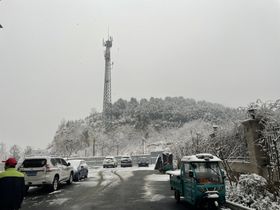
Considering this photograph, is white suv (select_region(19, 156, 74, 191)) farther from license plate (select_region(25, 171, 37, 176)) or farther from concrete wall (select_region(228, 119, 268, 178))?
concrete wall (select_region(228, 119, 268, 178))

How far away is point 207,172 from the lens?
438 inches

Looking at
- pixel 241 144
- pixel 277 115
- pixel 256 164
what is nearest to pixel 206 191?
pixel 256 164

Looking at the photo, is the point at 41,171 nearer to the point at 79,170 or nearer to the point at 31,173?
the point at 31,173

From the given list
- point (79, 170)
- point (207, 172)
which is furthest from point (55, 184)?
point (207, 172)

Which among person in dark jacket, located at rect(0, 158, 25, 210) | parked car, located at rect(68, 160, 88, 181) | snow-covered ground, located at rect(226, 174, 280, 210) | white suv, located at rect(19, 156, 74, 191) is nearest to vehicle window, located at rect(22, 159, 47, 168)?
white suv, located at rect(19, 156, 74, 191)

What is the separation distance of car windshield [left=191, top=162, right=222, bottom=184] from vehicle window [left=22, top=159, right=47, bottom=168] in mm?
9071

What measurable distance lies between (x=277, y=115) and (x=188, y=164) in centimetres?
513

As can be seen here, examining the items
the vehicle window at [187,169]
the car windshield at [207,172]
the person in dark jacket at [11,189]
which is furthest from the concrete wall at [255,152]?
the person in dark jacket at [11,189]

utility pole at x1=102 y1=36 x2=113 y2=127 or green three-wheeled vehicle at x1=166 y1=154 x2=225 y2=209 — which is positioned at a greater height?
utility pole at x1=102 y1=36 x2=113 y2=127

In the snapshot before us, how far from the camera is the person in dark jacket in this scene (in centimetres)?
628

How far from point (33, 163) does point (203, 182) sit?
32.6ft

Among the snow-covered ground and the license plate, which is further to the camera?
the license plate

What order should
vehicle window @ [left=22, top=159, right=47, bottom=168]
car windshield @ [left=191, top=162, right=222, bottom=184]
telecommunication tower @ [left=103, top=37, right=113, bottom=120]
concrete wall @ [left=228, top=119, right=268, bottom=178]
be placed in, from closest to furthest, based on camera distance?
car windshield @ [left=191, top=162, right=222, bottom=184] < concrete wall @ [left=228, top=119, right=268, bottom=178] < vehicle window @ [left=22, top=159, right=47, bottom=168] < telecommunication tower @ [left=103, top=37, right=113, bottom=120]

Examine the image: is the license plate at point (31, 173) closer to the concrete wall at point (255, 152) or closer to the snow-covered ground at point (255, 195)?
the snow-covered ground at point (255, 195)
